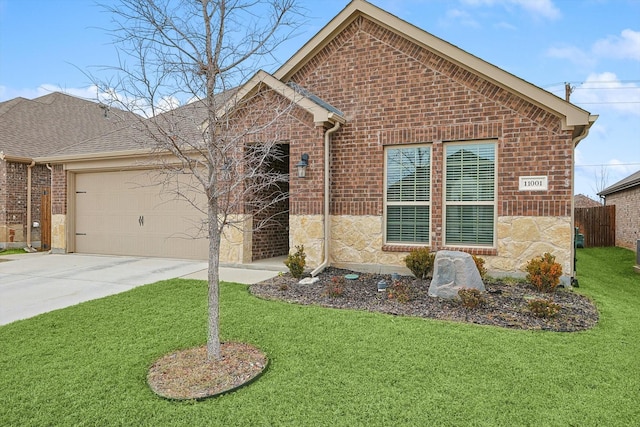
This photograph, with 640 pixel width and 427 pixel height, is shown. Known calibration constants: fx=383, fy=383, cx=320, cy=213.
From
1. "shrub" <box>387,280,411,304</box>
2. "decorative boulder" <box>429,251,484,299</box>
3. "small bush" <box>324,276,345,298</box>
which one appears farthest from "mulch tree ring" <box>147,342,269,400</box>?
"decorative boulder" <box>429,251,484,299</box>

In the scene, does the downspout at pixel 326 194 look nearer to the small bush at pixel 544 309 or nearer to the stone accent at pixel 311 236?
the stone accent at pixel 311 236

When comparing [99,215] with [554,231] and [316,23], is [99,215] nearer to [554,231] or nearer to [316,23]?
[316,23]

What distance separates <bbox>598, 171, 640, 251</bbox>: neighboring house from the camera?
14.8m

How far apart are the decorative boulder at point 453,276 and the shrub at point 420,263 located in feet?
3.39

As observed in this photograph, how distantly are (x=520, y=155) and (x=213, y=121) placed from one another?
5.83 metres

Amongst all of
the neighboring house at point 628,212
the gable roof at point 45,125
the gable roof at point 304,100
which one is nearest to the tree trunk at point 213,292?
the gable roof at point 304,100

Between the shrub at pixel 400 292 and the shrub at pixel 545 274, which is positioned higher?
the shrub at pixel 545 274

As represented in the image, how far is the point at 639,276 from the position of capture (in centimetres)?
927

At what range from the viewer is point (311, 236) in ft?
26.3

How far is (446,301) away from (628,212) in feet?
49.2

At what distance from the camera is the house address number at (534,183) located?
22.8 feet

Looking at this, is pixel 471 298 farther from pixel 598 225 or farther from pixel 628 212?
pixel 628 212

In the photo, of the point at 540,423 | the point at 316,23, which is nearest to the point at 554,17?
the point at 316,23

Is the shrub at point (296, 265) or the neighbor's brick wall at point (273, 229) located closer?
the shrub at point (296, 265)
